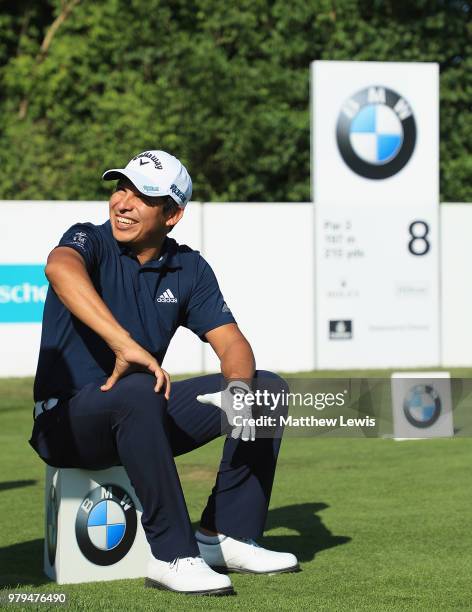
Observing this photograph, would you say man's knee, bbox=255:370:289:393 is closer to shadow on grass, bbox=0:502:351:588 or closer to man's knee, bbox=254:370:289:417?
man's knee, bbox=254:370:289:417

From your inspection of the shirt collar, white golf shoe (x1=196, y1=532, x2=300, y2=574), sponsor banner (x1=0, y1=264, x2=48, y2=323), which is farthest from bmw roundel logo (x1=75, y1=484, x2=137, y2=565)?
sponsor banner (x1=0, y1=264, x2=48, y2=323)

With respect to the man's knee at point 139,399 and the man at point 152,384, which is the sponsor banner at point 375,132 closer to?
the man at point 152,384

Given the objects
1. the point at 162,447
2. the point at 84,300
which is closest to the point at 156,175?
the point at 84,300

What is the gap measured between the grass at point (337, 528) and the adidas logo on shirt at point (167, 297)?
989mm

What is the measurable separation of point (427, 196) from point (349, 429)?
12145mm

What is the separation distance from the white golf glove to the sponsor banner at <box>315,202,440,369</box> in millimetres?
10906

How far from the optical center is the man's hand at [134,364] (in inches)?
161

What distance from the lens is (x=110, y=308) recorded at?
4.46 meters

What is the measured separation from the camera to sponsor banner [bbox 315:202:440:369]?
15.4 meters

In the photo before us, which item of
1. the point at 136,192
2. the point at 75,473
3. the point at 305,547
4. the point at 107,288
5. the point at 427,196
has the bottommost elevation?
the point at 305,547

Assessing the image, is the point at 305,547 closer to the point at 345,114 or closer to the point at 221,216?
the point at 221,216

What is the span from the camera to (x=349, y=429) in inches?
162

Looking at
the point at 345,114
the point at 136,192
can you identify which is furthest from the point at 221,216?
the point at 136,192

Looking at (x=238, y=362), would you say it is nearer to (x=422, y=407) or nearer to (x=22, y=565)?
(x=422, y=407)
